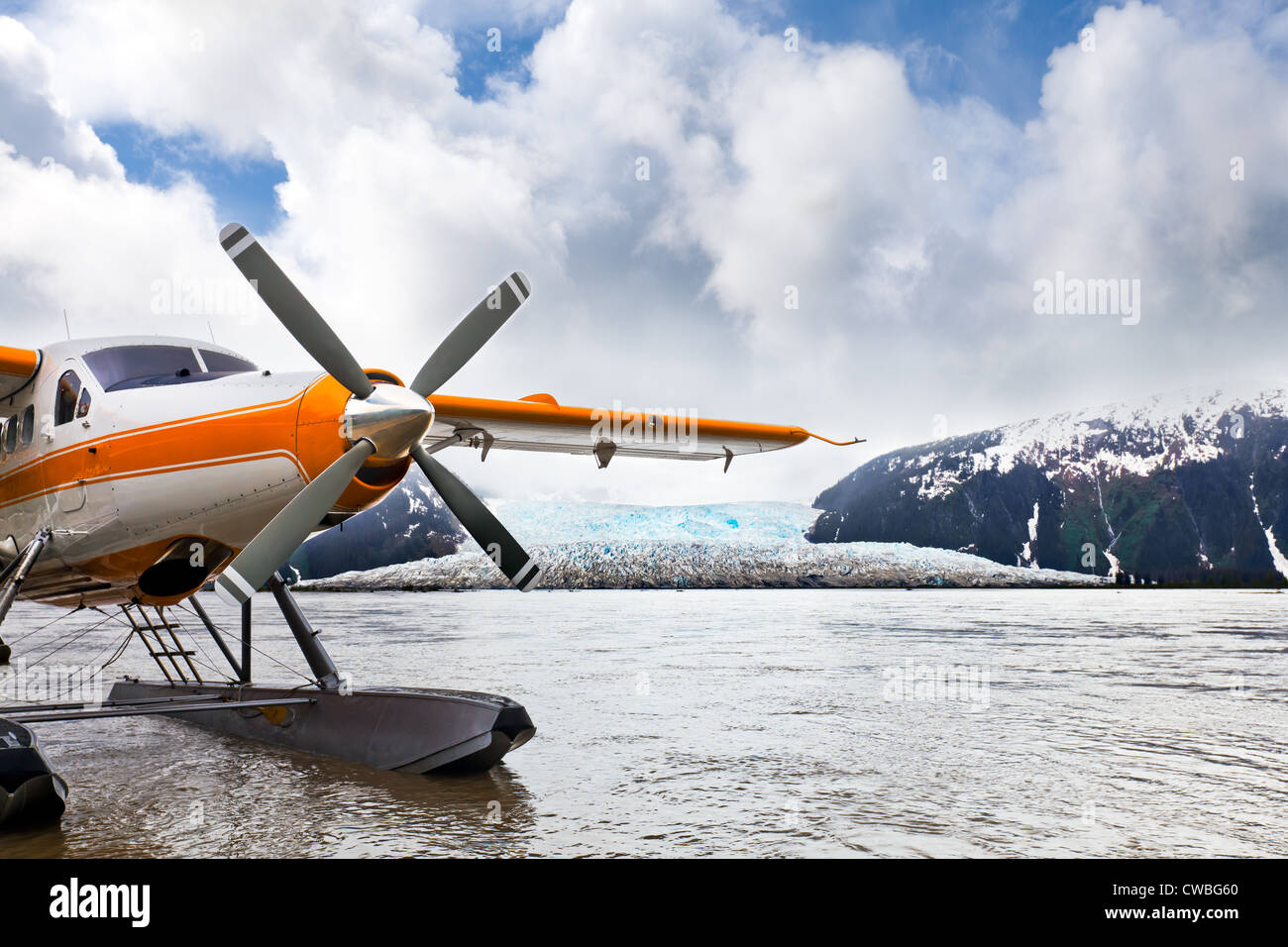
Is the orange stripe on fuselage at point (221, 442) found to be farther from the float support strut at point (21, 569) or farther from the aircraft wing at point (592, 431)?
the aircraft wing at point (592, 431)

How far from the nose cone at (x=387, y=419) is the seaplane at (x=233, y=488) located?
0.01 meters

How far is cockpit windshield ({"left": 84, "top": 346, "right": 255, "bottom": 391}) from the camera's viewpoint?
7137 millimetres

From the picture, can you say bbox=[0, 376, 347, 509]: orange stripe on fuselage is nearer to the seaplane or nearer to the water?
the seaplane

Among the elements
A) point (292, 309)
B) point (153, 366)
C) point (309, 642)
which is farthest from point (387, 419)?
point (309, 642)

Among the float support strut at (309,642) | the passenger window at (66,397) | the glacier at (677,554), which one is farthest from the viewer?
the glacier at (677,554)

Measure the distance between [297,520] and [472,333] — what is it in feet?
7.44

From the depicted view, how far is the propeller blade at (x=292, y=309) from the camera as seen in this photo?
19.6 ft

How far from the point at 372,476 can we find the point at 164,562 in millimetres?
2624

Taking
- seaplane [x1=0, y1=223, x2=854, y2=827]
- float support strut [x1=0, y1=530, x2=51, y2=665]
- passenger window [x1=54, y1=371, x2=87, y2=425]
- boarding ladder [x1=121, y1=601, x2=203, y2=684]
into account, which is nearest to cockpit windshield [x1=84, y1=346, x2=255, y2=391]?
seaplane [x1=0, y1=223, x2=854, y2=827]

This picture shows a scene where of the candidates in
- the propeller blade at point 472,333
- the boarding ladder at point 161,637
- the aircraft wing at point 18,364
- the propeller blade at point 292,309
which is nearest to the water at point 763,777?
the boarding ladder at point 161,637

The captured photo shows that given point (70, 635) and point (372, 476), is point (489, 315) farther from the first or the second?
point (70, 635)

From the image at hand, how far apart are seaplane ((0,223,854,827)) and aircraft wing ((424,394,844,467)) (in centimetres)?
16
